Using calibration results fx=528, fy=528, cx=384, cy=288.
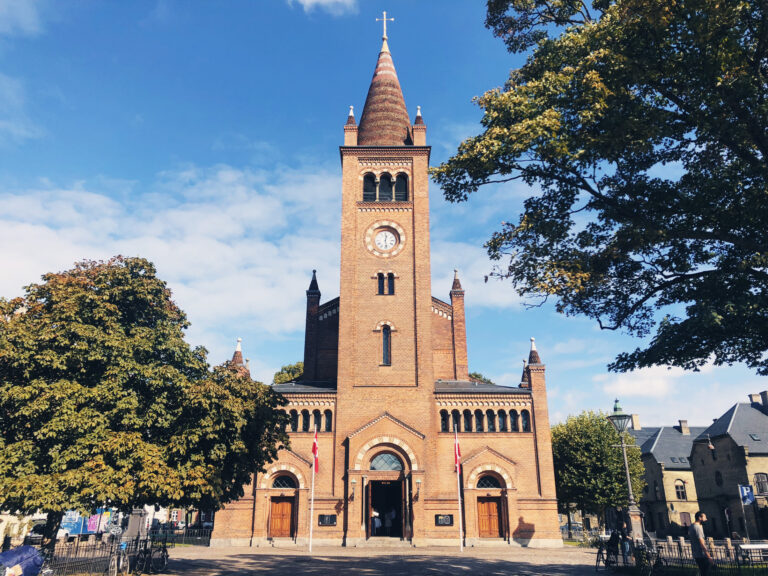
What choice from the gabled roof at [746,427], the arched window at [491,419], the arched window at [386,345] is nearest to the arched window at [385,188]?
the arched window at [386,345]

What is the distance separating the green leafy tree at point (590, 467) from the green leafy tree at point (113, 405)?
32548mm

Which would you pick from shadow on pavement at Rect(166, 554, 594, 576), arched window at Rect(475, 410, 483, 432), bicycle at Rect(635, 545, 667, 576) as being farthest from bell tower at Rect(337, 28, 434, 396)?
bicycle at Rect(635, 545, 667, 576)

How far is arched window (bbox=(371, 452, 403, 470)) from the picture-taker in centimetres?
3125

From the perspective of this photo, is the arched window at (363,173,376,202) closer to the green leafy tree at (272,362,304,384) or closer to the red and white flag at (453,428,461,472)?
the red and white flag at (453,428,461,472)

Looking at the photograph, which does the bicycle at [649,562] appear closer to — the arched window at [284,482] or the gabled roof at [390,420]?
the gabled roof at [390,420]

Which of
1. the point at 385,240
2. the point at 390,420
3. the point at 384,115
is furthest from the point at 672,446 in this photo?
the point at 384,115

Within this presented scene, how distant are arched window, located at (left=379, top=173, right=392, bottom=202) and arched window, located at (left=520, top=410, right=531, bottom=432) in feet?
55.6

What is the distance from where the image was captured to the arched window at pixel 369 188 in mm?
37625

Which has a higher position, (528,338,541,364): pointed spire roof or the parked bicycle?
(528,338,541,364): pointed spire roof

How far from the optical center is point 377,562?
21734 mm

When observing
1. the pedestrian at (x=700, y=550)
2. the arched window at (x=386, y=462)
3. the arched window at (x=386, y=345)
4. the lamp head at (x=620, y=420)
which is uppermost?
the arched window at (x=386, y=345)

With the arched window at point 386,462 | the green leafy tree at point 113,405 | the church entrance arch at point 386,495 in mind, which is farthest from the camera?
the arched window at point 386,462

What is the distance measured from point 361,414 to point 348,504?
16.8 feet

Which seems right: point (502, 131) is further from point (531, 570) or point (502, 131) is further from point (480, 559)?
point (480, 559)
